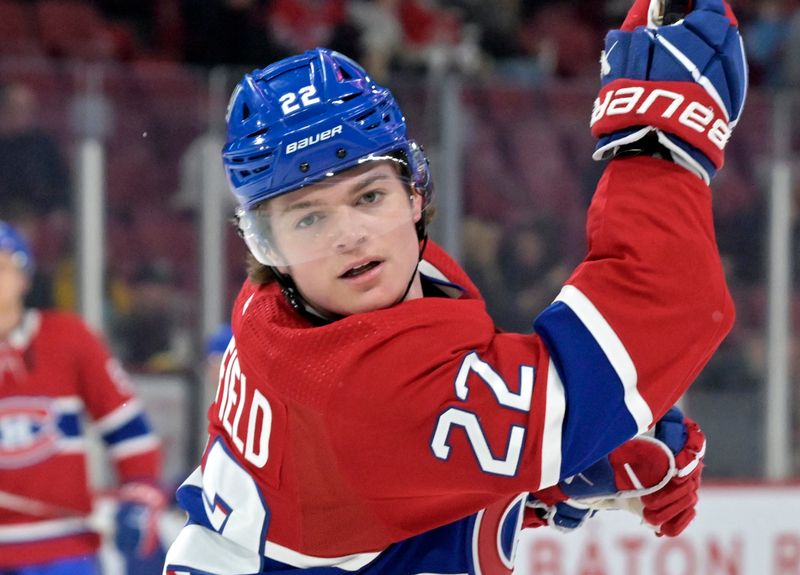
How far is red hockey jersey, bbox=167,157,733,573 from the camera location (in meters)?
1.24

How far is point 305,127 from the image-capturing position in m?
1.37

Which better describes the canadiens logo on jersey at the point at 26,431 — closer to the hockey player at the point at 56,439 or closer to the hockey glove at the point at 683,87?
the hockey player at the point at 56,439

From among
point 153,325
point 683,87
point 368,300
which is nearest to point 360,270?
point 368,300

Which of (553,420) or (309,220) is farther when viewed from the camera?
(309,220)

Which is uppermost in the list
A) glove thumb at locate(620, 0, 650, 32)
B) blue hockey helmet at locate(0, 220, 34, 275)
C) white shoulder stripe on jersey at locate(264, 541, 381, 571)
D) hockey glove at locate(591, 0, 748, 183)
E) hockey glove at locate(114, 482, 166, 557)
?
glove thumb at locate(620, 0, 650, 32)

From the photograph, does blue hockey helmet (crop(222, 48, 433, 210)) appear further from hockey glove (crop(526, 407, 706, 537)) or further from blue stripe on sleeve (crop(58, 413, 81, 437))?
blue stripe on sleeve (crop(58, 413, 81, 437))

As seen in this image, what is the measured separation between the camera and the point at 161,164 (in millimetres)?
4422

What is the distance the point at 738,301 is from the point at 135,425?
76.7 inches

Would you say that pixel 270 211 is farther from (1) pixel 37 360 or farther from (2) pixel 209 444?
(1) pixel 37 360

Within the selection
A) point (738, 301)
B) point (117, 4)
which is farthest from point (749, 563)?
point (117, 4)

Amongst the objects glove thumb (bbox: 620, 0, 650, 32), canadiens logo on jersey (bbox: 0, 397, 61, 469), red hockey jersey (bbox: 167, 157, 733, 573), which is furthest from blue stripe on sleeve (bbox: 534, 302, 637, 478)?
canadiens logo on jersey (bbox: 0, 397, 61, 469)

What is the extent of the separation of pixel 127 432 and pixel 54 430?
0.24 meters

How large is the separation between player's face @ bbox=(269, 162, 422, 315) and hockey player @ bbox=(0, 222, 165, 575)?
2.51 metres

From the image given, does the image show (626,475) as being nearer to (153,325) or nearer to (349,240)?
(349,240)
